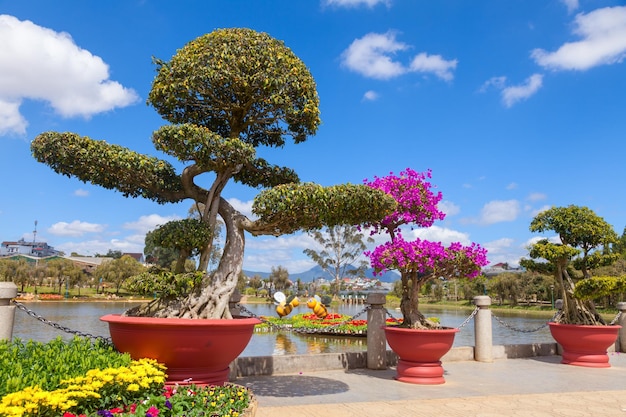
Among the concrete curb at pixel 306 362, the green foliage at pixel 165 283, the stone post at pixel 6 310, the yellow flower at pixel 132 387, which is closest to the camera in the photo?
the yellow flower at pixel 132 387

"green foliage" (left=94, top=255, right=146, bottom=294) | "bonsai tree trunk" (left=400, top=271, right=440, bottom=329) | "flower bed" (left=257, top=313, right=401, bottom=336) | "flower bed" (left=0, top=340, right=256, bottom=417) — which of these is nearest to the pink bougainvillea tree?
"bonsai tree trunk" (left=400, top=271, right=440, bottom=329)

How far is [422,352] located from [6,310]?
17.4 feet

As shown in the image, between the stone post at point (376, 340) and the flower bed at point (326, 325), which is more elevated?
the stone post at point (376, 340)

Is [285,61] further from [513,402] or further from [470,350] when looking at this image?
[470,350]

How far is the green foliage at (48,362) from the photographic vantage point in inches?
132

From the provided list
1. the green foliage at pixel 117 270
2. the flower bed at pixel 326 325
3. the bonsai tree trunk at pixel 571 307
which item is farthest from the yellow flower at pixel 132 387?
the green foliage at pixel 117 270

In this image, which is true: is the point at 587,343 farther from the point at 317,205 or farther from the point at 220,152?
the point at 220,152

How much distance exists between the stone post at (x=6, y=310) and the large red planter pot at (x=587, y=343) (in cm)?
899

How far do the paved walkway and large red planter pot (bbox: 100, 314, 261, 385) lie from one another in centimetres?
78

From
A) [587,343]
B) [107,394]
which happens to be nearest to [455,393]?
[587,343]

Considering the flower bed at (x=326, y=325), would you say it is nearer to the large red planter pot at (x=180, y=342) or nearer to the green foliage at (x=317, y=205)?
the green foliage at (x=317, y=205)

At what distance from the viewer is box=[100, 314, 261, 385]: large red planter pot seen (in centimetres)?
481

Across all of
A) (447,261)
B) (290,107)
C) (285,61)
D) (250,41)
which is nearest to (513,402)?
(447,261)

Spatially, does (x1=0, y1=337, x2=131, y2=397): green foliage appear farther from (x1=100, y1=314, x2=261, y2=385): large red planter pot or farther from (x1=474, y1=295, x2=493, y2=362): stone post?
(x1=474, y1=295, x2=493, y2=362): stone post
